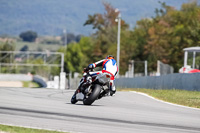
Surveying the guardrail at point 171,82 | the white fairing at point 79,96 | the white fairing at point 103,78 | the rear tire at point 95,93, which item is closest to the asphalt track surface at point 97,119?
the rear tire at point 95,93

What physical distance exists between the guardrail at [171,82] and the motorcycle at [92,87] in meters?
9.47

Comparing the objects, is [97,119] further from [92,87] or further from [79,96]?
[79,96]

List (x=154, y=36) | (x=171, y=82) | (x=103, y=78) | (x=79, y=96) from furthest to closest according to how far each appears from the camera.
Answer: (x=154, y=36) < (x=171, y=82) < (x=79, y=96) < (x=103, y=78)

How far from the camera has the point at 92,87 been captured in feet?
45.3

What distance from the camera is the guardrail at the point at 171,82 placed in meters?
22.7

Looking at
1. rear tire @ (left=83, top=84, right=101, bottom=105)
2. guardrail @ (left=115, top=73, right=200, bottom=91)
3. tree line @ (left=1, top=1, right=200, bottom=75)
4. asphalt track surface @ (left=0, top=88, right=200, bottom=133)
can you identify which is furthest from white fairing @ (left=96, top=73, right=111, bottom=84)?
tree line @ (left=1, top=1, right=200, bottom=75)

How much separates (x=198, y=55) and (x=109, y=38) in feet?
149

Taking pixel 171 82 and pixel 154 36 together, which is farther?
pixel 154 36

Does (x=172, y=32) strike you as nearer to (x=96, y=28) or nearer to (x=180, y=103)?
(x=96, y=28)

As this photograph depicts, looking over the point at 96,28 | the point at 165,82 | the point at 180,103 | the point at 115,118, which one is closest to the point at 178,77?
the point at 165,82

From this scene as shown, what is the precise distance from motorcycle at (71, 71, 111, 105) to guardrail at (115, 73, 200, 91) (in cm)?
947

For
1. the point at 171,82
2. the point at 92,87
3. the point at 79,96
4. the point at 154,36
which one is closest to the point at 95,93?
the point at 92,87

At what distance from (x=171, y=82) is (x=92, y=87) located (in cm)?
1193

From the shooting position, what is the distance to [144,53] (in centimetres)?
6269
